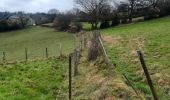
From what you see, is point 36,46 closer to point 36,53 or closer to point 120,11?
point 36,53

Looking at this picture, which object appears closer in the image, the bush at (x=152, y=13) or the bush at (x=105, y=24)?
the bush at (x=152, y=13)

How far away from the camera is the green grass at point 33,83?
1611cm

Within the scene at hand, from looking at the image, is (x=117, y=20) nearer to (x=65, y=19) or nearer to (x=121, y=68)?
(x=65, y=19)

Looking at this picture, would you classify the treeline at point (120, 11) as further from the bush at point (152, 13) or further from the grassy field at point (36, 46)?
the grassy field at point (36, 46)

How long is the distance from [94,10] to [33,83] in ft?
250

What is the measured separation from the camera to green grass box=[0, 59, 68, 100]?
1611 cm

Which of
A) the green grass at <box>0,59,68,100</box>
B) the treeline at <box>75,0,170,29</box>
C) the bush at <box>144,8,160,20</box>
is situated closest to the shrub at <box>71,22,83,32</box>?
the treeline at <box>75,0,170,29</box>

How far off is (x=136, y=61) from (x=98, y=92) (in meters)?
7.94

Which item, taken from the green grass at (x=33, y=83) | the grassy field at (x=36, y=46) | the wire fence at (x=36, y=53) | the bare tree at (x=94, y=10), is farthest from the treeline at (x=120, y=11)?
the green grass at (x=33, y=83)

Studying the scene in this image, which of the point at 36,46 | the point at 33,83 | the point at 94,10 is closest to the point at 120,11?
the point at 94,10

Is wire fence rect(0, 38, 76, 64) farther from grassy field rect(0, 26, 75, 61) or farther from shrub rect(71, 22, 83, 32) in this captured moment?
shrub rect(71, 22, 83, 32)

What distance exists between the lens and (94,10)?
94.4 m

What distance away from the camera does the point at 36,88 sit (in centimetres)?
1781

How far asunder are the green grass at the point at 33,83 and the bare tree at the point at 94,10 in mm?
63956
